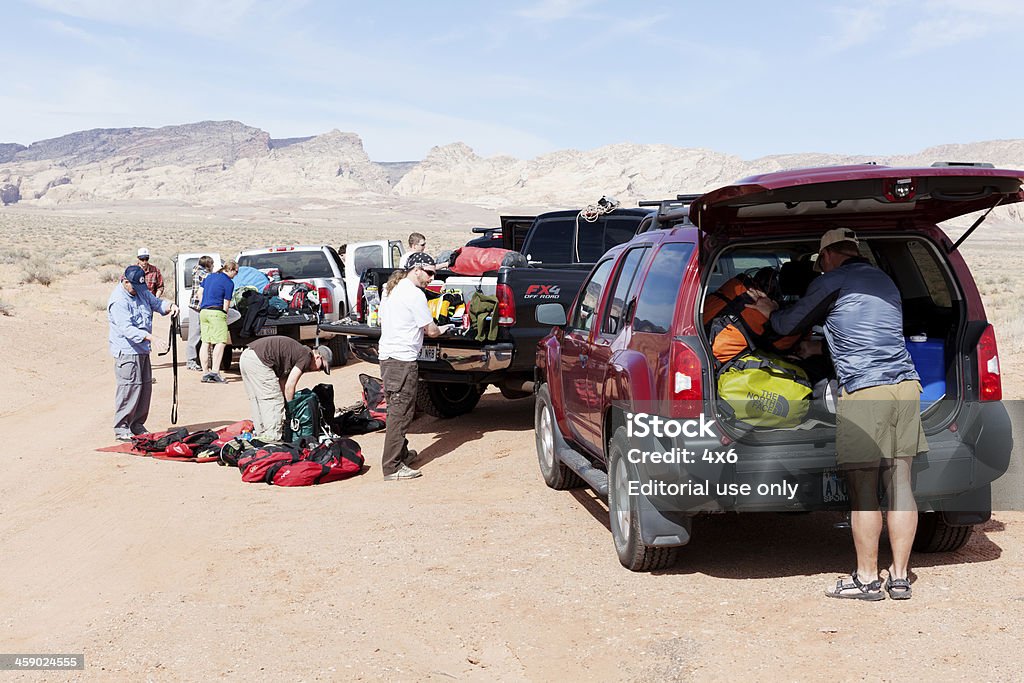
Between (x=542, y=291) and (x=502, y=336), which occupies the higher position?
(x=542, y=291)

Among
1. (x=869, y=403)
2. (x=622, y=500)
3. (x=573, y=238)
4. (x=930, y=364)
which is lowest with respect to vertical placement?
(x=622, y=500)

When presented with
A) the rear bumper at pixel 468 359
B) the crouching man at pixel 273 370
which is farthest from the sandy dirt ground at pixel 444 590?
the rear bumper at pixel 468 359

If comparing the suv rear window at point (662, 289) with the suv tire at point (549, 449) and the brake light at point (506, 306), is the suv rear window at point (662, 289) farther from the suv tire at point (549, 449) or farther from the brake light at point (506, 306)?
the brake light at point (506, 306)

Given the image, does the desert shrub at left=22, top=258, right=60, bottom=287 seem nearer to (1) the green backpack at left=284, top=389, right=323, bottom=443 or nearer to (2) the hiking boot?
(1) the green backpack at left=284, top=389, right=323, bottom=443

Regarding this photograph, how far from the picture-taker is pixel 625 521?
5641mm

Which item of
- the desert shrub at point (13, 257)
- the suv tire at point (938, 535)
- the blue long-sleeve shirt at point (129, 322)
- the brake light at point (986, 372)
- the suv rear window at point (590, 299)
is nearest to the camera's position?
the brake light at point (986, 372)

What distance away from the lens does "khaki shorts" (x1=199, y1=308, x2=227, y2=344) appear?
14984 millimetres

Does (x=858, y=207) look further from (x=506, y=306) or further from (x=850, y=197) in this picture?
(x=506, y=306)

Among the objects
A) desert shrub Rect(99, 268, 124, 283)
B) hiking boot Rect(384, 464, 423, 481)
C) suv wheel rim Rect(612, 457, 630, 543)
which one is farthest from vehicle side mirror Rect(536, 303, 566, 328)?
desert shrub Rect(99, 268, 124, 283)

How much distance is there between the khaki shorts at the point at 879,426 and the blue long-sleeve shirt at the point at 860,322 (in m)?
0.06

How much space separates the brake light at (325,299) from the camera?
53.4ft

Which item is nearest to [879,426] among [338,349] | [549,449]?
[549,449]

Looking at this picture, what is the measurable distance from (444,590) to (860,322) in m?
2.52

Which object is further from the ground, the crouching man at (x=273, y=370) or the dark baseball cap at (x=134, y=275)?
the dark baseball cap at (x=134, y=275)
